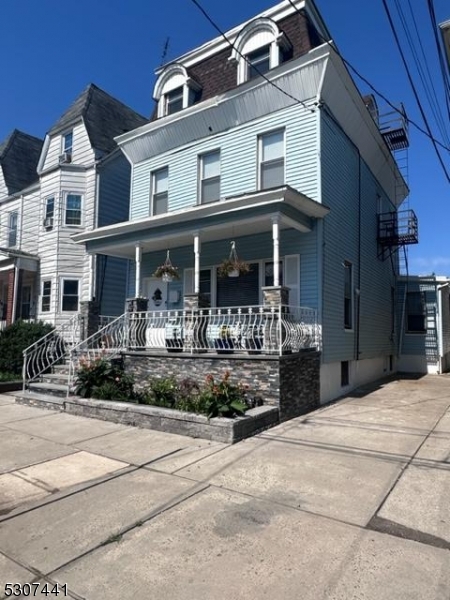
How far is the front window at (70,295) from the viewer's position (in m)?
14.6

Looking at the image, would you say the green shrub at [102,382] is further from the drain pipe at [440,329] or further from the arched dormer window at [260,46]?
the drain pipe at [440,329]

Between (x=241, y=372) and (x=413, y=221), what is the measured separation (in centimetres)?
966

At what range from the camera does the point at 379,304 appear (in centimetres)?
1450

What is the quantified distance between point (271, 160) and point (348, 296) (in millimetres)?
4127

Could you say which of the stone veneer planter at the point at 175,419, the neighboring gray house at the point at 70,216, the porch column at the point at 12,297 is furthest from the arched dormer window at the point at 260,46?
the porch column at the point at 12,297

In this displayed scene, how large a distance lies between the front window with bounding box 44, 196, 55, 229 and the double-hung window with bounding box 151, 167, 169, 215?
457 cm

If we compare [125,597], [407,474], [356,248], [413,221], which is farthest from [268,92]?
[125,597]

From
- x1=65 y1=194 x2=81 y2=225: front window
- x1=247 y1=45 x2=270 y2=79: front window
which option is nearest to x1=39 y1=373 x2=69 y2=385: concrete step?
x1=65 y1=194 x2=81 y2=225: front window

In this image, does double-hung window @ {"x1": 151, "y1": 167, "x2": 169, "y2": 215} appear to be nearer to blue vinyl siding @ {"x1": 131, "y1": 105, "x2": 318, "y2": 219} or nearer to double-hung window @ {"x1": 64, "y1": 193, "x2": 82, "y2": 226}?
blue vinyl siding @ {"x1": 131, "y1": 105, "x2": 318, "y2": 219}

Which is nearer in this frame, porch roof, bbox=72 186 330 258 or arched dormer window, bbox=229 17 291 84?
porch roof, bbox=72 186 330 258

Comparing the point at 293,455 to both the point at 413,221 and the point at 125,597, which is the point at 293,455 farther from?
the point at 413,221

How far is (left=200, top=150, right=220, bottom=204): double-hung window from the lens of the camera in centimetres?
1164

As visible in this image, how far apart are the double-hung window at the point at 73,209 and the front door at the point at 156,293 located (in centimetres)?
430

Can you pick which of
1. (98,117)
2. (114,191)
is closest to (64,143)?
(98,117)
